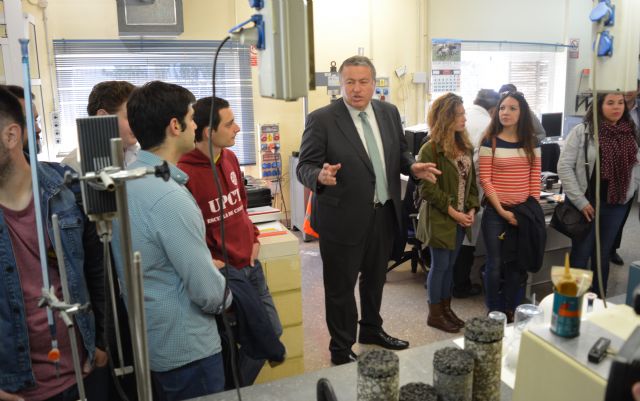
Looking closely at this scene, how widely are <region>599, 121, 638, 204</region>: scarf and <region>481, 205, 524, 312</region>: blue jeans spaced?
645 mm

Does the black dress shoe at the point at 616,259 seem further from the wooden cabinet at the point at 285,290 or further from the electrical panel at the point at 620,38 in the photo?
the electrical panel at the point at 620,38

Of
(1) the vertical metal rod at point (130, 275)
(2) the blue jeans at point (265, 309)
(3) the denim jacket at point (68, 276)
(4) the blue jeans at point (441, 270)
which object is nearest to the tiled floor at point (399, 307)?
(4) the blue jeans at point (441, 270)

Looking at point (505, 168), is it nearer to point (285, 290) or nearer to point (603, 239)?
point (603, 239)


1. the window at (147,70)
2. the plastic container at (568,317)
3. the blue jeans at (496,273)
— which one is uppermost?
the window at (147,70)

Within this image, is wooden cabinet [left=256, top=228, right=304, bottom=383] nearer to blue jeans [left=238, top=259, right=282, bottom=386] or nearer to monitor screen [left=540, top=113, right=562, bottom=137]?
blue jeans [left=238, top=259, right=282, bottom=386]

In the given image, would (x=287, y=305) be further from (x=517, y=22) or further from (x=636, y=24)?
(x=517, y=22)

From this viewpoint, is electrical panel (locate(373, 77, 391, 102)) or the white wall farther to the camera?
the white wall

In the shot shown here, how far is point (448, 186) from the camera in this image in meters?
2.76

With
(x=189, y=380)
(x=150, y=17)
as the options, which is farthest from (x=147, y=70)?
(x=189, y=380)

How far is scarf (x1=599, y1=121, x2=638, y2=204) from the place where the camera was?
282cm

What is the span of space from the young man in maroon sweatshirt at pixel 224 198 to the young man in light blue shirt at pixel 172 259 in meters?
0.34

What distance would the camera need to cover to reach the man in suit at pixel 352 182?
2.39m

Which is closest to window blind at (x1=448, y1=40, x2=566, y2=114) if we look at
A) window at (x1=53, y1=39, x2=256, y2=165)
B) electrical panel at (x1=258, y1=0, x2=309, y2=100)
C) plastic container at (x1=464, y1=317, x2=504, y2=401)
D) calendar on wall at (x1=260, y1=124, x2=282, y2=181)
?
calendar on wall at (x1=260, y1=124, x2=282, y2=181)

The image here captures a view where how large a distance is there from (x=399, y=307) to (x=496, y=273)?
0.71 m
